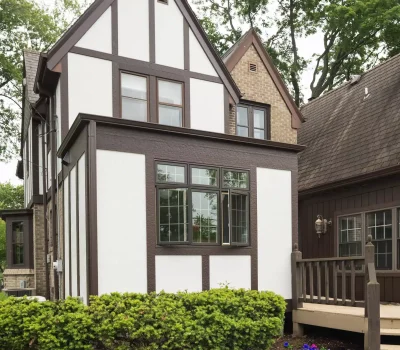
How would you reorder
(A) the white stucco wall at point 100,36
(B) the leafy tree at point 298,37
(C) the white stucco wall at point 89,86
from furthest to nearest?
(B) the leafy tree at point 298,37
(A) the white stucco wall at point 100,36
(C) the white stucco wall at point 89,86

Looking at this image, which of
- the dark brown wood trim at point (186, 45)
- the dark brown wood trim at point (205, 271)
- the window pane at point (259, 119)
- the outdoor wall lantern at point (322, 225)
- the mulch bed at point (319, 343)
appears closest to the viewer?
the mulch bed at point (319, 343)

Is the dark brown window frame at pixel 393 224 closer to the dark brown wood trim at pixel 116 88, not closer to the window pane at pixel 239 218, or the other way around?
the window pane at pixel 239 218

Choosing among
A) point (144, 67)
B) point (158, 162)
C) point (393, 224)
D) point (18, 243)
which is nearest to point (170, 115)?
point (144, 67)

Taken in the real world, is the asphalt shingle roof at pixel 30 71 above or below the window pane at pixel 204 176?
above

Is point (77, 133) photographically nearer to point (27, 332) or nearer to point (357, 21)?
point (27, 332)

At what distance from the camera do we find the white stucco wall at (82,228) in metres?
8.73

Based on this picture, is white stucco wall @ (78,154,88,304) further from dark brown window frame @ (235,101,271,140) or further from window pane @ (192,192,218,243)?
dark brown window frame @ (235,101,271,140)

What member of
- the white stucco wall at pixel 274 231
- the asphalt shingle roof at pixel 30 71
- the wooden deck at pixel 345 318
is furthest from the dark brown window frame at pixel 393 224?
the asphalt shingle roof at pixel 30 71

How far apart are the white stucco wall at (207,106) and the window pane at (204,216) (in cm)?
347

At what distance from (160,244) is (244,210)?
6.50 feet

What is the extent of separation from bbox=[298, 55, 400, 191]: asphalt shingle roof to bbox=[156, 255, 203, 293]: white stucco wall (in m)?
4.89

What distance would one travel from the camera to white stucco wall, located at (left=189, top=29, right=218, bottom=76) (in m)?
12.8

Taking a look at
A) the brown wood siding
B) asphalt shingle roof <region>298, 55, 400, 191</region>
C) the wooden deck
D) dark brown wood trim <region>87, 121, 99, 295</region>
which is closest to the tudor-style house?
dark brown wood trim <region>87, 121, 99, 295</region>

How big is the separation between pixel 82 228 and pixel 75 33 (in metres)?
4.84
